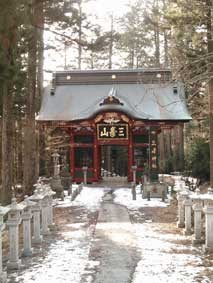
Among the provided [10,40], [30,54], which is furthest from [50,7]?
[10,40]

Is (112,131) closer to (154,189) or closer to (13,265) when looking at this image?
(154,189)

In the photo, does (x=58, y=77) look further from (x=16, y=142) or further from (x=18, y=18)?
(x=18, y=18)

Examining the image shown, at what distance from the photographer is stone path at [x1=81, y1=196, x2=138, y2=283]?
23.7ft

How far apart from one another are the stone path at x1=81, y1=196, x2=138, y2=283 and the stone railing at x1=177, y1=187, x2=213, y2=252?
1.31 meters

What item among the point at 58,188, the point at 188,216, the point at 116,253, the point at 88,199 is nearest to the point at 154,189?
the point at 88,199

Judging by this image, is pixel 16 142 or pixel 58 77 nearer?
pixel 16 142

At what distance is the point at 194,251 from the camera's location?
9031 mm

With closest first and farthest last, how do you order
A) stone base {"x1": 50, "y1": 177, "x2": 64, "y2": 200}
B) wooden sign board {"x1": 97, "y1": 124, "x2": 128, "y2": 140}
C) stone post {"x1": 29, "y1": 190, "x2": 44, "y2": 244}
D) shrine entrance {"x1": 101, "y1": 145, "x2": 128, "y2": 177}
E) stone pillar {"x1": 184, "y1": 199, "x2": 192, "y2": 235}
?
1. stone post {"x1": 29, "y1": 190, "x2": 44, "y2": 244}
2. stone pillar {"x1": 184, "y1": 199, "x2": 192, "y2": 235}
3. stone base {"x1": 50, "y1": 177, "x2": 64, "y2": 200}
4. wooden sign board {"x1": 97, "y1": 124, "x2": 128, "y2": 140}
5. shrine entrance {"x1": 101, "y1": 145, "x2": 128, "y2": 177}

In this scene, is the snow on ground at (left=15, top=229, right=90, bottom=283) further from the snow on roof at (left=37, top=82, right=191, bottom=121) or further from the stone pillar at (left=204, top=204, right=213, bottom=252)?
the snow on roof at (left=37, top=82, right=191, bottom=121)

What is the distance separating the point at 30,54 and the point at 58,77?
A: 1056cm

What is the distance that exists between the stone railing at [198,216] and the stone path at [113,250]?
1.31m

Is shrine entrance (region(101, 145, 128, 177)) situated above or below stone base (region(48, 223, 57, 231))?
above

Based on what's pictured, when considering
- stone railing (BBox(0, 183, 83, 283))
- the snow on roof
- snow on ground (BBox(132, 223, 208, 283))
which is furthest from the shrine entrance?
snow on ground (BBox(132, 223, 208, 283))

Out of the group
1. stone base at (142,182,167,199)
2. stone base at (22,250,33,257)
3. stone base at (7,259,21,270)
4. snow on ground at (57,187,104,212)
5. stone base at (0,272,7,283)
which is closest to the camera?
stone base at (0,272,7,283)
